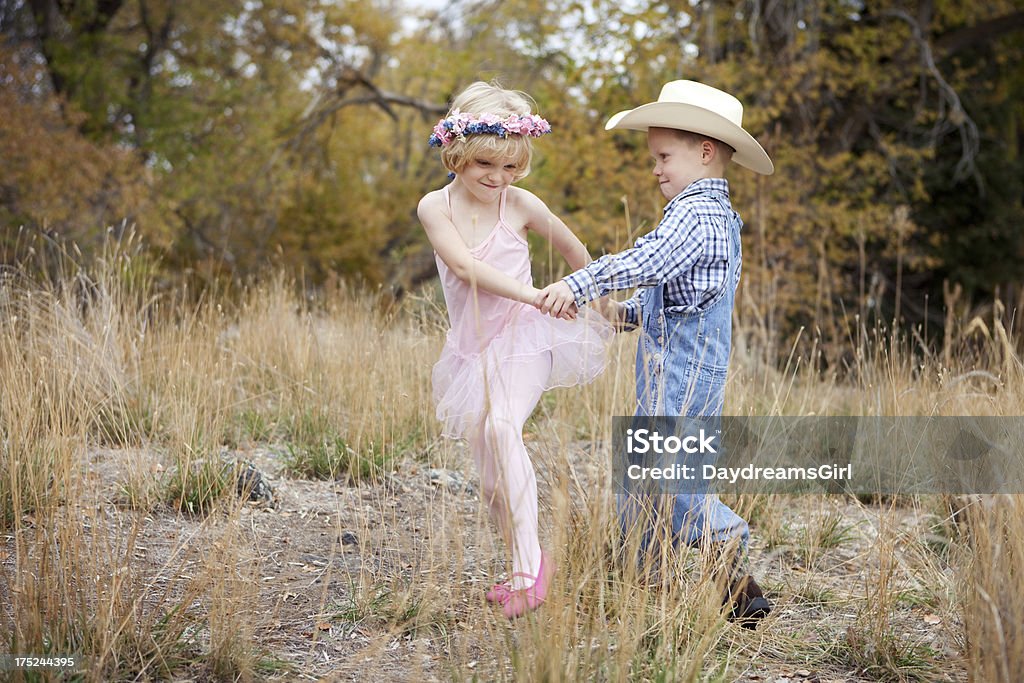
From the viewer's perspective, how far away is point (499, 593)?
2.82 m

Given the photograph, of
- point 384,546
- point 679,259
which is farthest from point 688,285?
point 384,546

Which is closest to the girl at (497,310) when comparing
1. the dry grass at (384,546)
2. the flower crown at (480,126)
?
the flower crown at (480,126)

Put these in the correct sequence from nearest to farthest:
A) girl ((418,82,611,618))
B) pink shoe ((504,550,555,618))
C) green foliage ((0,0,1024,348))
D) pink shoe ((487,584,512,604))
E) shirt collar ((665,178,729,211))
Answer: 1. pink shoe ((504,550,555,618))
2. pink shoe ((487,584,512,604))
3. girl ((418,82,611,618))
4. shirt collar ((665,178,729,211))
5. green foliage ((0,0,1024,348))

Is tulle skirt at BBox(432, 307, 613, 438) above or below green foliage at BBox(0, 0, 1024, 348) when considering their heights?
below

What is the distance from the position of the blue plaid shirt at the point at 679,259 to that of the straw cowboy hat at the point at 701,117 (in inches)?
5.9

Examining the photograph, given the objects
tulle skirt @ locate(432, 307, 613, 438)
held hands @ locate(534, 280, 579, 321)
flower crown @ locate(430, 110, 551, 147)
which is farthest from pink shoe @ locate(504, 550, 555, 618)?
flower crown @ locate(430, 110, 551, 147)

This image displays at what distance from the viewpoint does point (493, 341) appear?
9.90ft

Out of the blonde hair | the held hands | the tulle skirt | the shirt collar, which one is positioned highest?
the blonde hair

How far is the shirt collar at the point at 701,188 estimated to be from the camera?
297 centimetres

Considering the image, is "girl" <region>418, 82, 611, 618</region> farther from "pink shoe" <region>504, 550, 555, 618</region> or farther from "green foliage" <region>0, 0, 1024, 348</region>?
"green foliage" <region>0, 0, 1024, 348</region>

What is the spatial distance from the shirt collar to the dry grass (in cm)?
66

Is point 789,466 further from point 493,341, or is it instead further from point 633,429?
point 493,341

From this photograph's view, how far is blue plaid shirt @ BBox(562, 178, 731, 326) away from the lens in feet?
9.18

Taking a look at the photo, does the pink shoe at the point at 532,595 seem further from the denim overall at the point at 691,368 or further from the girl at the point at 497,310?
the denim overall at the point at 691,368
